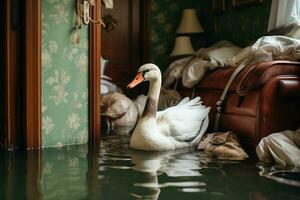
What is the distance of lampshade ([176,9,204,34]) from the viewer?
394 centimetres

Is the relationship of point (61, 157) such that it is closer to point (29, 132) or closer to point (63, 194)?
point (29, 132)

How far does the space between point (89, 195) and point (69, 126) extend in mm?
1082

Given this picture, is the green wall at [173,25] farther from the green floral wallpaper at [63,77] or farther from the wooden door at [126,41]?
the green floral wallpaper at [63,77]

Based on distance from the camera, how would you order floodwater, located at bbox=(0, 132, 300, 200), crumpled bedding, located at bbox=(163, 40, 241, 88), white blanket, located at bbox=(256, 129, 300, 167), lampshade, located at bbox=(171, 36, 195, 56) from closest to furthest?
1. floodwater, located at bbox=(0, 132, 300, 200)
2. white blanket, located at bbox=(256, 129, 300, 167)
3. crumpled bedding, located at bbox=(163, 40, 241, 88)
4. lampshade, located at bbox=(171, 36, 195, 56)

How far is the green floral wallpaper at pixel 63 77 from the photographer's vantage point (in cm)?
229

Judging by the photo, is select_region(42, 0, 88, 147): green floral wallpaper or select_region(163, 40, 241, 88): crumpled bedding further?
select_region(163, 40, 241, 88): crumpled bedding

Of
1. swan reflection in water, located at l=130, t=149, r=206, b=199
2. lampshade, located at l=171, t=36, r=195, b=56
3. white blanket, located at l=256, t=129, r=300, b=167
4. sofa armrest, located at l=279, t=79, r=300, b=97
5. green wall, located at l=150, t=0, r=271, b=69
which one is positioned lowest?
swan reflection in water, located at l=130, t=149, r=206, b=199

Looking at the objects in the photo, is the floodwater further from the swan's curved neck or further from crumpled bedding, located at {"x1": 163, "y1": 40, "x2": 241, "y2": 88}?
crumpled bedding, located at {"x1": 163, "y1": 40, "x2": 241, "y2": 88}

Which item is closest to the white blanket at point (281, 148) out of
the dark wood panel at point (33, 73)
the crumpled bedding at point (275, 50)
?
the crumpled bedding at point (275, 50)

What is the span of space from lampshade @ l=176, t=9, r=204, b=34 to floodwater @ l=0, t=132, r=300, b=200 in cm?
196

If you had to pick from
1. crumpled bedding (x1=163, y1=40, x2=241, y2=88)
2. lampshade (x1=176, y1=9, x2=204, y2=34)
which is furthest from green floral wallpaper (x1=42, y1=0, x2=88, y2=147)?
lampshade (x1=176, y1=9, x2=204, y2=34)

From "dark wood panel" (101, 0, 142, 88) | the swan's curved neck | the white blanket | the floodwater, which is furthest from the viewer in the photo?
"dark wood panel" (101, 0, 142, 88)

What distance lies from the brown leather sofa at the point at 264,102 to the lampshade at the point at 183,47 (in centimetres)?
140

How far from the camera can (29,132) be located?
226 cm
